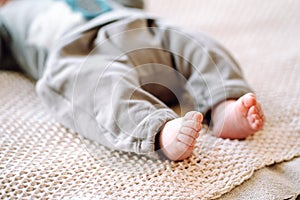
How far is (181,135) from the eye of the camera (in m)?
0.60

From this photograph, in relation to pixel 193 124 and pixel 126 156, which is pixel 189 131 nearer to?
pixel 193 124

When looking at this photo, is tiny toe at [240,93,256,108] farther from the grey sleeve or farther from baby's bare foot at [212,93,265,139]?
the grey sleeve

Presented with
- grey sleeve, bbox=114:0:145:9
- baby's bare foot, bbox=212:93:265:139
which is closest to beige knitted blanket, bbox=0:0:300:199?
baby's bare foot, bbox=212:93:265:139

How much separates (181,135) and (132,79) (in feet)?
0.51

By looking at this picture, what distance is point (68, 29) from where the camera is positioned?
883mm

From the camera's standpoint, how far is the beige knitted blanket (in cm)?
59

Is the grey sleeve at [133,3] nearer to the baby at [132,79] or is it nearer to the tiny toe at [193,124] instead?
the baby at [132,79]

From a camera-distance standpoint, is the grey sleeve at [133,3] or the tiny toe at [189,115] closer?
the tiny toe at [189,115]

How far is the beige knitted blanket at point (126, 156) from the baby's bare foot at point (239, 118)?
2cm

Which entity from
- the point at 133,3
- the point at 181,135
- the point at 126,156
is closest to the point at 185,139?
the point at 181,135

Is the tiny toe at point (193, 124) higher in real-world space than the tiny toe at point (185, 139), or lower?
higher

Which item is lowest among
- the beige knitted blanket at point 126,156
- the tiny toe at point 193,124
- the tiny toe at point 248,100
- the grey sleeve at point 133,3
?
the beige knitted blanket at point 126,156

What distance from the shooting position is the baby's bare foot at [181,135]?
1.98ft

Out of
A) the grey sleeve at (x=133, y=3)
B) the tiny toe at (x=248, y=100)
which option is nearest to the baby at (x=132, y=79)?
the tiny toe at (x=248, y=100)
